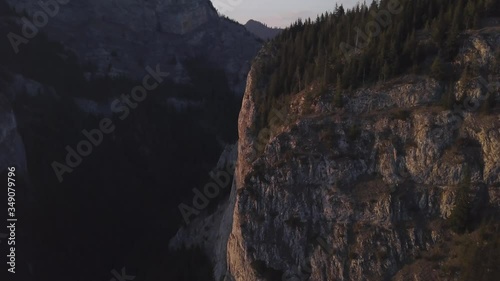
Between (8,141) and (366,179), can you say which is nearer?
(366,179)

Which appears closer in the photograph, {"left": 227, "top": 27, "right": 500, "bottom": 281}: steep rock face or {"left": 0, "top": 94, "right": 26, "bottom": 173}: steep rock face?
{"left": 227, "top": 27, "right": 500, "bottom": 281}: steep rock face

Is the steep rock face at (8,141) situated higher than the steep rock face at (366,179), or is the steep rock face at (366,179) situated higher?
the steep rock face at (8,141)

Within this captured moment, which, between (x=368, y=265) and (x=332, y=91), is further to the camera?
(x=332, y=91)

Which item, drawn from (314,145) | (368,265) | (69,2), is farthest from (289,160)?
(69,2)

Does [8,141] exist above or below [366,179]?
above

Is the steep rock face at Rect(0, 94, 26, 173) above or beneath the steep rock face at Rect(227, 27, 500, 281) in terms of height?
above

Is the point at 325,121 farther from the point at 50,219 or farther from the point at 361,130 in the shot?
the point at 50,219

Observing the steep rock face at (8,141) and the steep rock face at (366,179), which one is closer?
the steep rock face at (366,179)

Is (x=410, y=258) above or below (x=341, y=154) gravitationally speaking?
below
